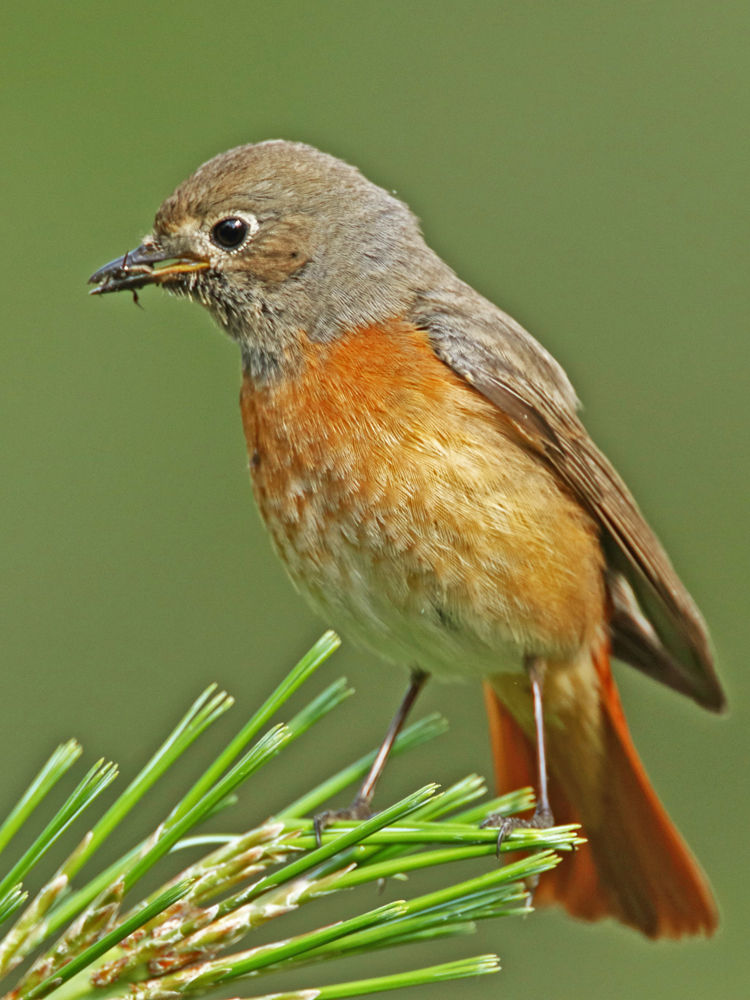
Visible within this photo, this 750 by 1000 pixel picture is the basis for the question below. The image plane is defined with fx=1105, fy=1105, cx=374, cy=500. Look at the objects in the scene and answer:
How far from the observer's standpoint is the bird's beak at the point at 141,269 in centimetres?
283

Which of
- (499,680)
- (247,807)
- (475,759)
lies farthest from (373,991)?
(475,759)

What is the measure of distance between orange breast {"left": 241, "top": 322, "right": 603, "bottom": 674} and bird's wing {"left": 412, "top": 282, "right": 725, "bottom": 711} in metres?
0.05

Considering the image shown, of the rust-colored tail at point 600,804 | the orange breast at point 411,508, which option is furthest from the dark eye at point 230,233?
the rust-colored tail at point 600,804

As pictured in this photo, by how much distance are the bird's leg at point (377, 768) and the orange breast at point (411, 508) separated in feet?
0.84

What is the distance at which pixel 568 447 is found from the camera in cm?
284

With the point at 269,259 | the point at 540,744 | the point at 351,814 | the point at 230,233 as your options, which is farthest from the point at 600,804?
the point at 230,233

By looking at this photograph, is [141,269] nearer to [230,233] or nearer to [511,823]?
[230,233]

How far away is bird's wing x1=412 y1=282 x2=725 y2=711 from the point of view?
9.04 feet

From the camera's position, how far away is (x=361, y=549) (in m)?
2.56

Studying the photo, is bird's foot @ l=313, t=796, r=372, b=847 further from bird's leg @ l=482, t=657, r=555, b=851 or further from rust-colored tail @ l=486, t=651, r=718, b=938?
rust-colored tail @ l=486, t=651, r=718, b=938

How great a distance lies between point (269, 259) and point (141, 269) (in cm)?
33

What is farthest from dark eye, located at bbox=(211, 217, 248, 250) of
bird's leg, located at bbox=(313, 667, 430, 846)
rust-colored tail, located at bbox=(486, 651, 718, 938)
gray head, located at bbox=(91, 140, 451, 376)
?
rust-colored tail, located at bbox=(486, 651, 718, 938)

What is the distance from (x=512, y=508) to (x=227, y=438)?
2.99 meters

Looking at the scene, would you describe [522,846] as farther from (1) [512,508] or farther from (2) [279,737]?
(1) [512,508]
